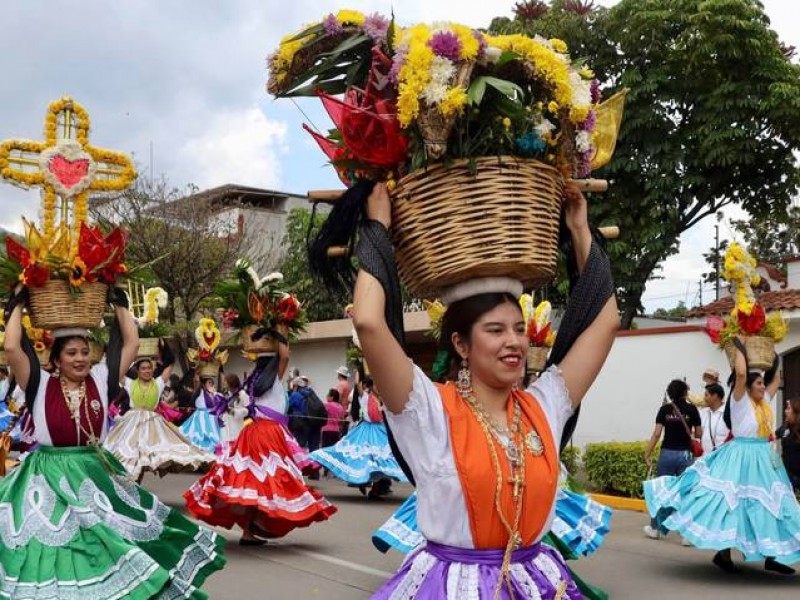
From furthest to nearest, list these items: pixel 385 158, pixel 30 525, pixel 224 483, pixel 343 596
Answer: pixel 224 483 < pixel 343 596 < pixel 30 525 < pixel 385 158

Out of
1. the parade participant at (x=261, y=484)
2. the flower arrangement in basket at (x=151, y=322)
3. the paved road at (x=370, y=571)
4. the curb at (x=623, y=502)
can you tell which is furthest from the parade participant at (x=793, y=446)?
the flower arrangement in basket at (x=151, y=322)

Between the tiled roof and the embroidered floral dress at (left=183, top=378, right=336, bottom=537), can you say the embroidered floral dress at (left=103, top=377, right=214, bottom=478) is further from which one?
the tiled roof

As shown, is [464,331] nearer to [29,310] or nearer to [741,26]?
[29,310]

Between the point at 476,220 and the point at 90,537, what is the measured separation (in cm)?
383

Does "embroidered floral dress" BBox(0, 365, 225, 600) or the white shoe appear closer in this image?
"embroidered floral dress" BBox(0, 365, 225, 600)

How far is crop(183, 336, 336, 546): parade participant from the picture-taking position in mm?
9398

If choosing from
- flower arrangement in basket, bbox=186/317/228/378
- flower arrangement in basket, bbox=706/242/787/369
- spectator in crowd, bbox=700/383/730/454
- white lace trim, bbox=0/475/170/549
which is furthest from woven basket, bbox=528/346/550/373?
flower arrangement in basket, bbox=186/317/228/378

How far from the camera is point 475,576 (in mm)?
3037

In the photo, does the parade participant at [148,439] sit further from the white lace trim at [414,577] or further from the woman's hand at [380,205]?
the woman's hand at [380,205]

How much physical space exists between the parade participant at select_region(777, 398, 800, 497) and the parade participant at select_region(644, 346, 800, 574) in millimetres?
3294

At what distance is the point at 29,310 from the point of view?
265 inches

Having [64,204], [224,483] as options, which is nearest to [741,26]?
[224,483]

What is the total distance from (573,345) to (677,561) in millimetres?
6675

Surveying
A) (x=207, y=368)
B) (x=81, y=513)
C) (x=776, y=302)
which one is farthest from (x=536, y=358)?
(x=207, y=368)
